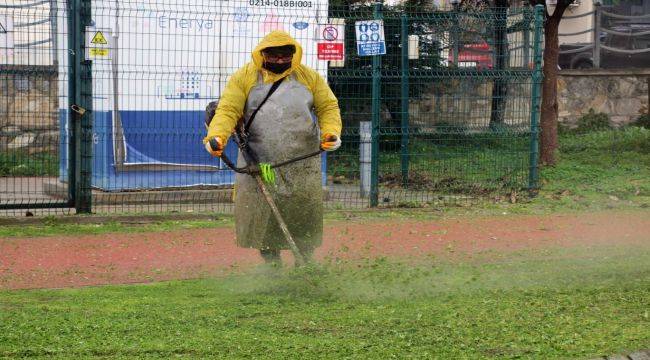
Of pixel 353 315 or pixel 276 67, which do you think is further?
pixel 276 67

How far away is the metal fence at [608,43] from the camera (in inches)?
918

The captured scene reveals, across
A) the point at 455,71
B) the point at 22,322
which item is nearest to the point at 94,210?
the point at 455,71

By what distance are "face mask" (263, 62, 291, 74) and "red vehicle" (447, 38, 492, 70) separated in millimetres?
6130

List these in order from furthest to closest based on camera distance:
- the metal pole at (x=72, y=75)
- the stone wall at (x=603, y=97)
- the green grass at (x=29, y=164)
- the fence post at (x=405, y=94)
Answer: the stone wall at (x=603, y=97)
the fence post at (x=405, y=94)
the green grass at (x=29, y=164)
the metal pole at (x=72, y=75)

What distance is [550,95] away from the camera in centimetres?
1669

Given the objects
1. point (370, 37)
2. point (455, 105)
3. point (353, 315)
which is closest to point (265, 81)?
point (353, 315)

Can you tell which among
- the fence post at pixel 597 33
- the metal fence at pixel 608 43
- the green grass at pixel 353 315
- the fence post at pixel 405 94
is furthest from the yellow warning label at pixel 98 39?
the fence post at pixel 597 33

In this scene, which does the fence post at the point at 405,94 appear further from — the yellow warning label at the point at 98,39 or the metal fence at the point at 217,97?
the yellow warning label at the point at 98,39

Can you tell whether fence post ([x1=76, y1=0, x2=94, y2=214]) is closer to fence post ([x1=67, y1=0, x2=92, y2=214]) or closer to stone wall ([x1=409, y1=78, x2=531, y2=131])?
fence post ([x1=67, y1=0, x2=92, y2=214])

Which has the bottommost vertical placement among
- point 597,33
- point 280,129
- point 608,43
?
point 280,129

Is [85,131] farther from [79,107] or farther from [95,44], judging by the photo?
[95,44]

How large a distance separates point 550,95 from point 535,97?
261 cm

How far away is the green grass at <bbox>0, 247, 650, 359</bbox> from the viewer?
6.14 metres

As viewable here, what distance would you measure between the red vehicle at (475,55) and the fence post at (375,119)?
1181 mm
